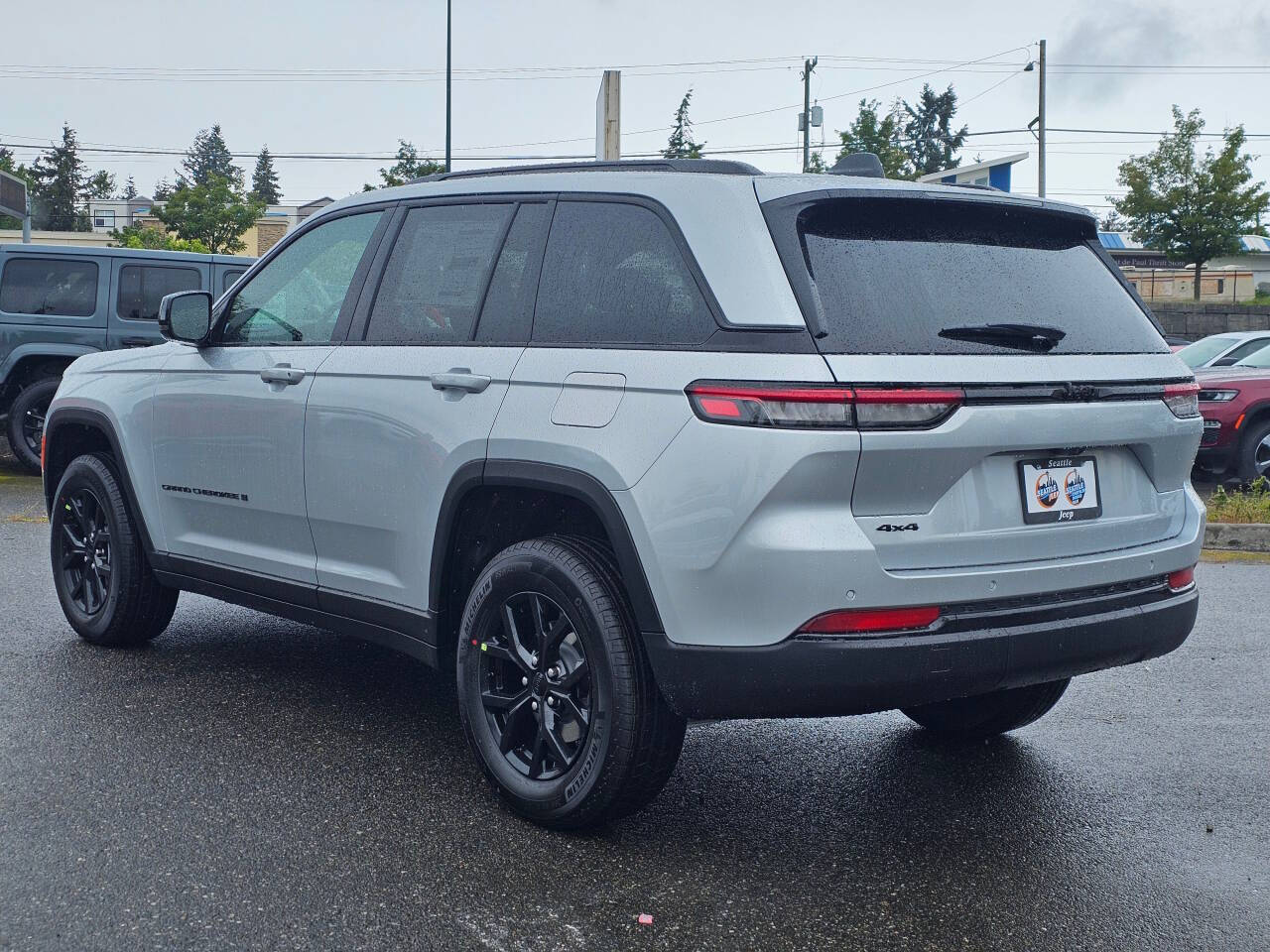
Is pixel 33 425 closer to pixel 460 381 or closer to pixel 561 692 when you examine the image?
pixel 460 381

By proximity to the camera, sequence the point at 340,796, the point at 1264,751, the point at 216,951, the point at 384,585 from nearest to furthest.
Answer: the point at 216,951 < the point at 340,796 < the point at 384,585 < the point at 1264,751

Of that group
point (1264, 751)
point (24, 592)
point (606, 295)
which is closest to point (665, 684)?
point (606, 295)

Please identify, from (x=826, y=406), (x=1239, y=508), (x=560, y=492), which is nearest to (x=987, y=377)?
(x=826, y=406)

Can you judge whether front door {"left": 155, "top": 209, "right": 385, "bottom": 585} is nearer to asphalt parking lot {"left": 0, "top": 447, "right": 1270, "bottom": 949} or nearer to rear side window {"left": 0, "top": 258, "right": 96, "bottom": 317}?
asphalt parking lot {"left": 0, "top": 447, "right": 1270, "bottom": 949}

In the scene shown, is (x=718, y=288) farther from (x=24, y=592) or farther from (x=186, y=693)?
(x=24, y=592)

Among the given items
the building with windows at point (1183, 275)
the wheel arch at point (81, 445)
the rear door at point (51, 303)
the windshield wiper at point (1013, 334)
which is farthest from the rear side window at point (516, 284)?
the building with windows at point (1183, 275)

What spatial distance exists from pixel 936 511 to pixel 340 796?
197 centimetres

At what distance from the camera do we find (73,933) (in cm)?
317

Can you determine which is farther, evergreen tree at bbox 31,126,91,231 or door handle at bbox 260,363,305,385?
evergreen tree at bbox 31,126,91,231

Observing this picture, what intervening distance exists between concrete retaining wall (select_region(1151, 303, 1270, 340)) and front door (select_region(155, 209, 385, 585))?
35.3 meters

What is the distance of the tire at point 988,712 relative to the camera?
463 centimetres

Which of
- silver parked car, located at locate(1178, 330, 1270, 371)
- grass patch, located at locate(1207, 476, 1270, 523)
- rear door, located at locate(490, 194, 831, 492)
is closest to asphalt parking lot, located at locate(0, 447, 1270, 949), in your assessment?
rear door, located at locate(490, 194, 831, 492)

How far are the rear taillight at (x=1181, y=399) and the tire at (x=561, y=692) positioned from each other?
1643 millimetres

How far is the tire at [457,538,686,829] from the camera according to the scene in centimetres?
363
